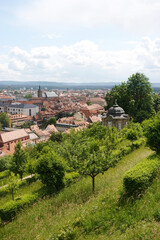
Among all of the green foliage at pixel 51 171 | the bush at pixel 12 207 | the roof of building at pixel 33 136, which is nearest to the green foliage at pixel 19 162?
the green foliage at pixel 51 171

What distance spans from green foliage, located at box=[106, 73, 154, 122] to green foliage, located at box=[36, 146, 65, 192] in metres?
20.8

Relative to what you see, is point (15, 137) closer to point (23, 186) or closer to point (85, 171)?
point (23, 186)

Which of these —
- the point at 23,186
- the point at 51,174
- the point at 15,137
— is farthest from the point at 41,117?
the point at 51,174

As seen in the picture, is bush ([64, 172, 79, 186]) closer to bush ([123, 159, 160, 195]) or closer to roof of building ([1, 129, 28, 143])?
bush ([123, 159, 160, 195])

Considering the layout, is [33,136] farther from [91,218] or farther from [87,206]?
[91,218]

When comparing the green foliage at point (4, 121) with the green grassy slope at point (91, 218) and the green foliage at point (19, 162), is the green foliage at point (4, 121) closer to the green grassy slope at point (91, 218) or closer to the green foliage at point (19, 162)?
the green foliage at point (19, 162)

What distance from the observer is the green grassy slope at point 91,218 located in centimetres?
687

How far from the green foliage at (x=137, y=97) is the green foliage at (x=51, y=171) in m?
20.8

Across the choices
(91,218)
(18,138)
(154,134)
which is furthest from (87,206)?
(18,138)

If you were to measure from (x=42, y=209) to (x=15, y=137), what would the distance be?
164 feet

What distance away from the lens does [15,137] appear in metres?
57.9

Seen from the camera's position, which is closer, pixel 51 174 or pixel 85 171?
pixel 85 171

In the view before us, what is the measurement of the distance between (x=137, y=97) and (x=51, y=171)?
23.8 metres

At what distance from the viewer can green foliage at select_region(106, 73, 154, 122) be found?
104 feet
